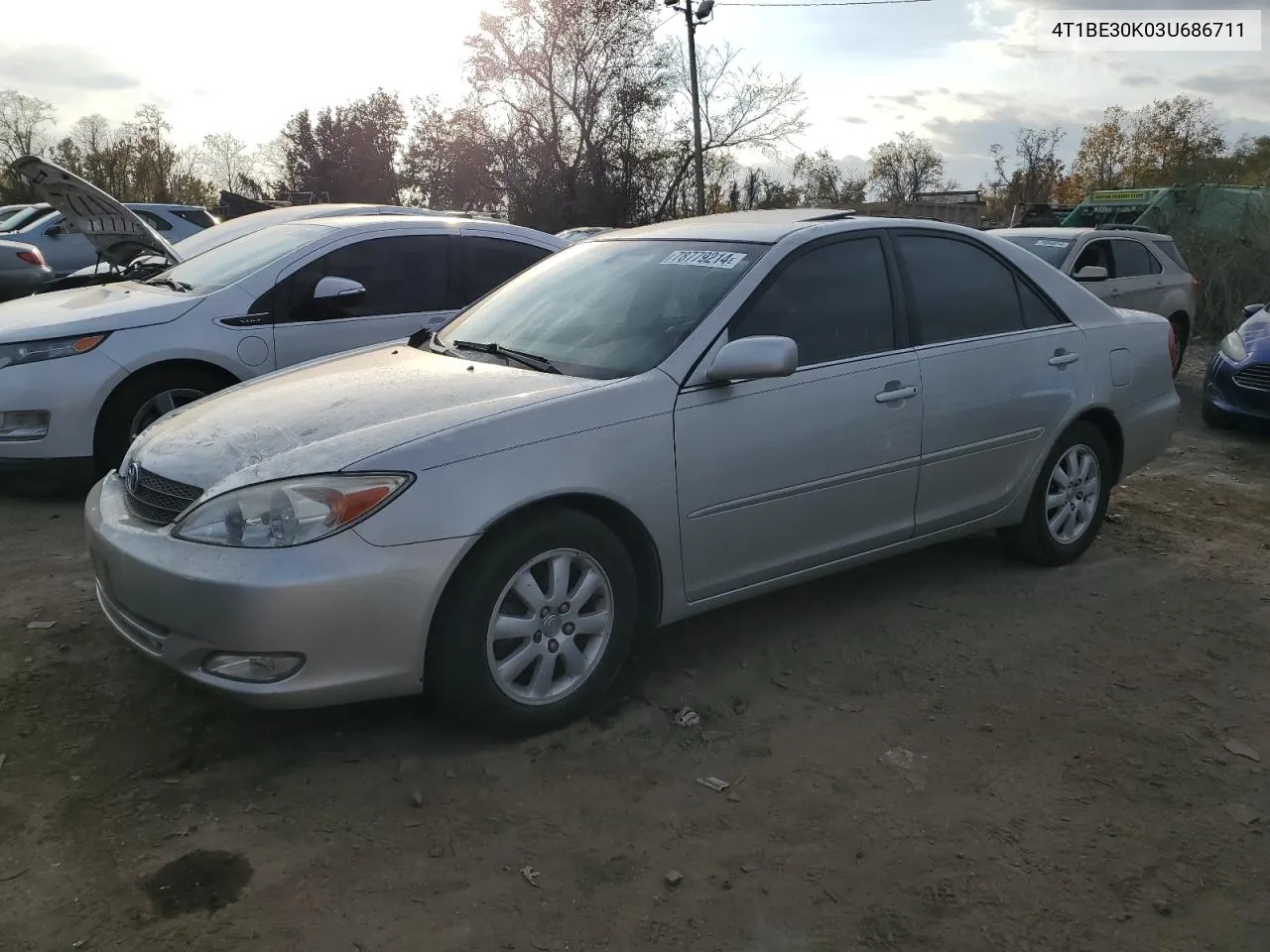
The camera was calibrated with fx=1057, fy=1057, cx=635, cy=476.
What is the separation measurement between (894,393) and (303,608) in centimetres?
237

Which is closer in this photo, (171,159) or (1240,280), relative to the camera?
(1240,280)

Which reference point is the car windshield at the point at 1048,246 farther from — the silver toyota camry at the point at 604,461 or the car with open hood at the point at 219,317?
the car with open hood at the point at 219,317

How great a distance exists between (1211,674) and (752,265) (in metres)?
2.30

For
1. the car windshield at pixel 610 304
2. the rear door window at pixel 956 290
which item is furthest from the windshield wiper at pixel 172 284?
the rear door window at pixel 956 290

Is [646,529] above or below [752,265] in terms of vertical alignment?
below

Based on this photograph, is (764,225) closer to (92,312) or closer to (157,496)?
(157,496)

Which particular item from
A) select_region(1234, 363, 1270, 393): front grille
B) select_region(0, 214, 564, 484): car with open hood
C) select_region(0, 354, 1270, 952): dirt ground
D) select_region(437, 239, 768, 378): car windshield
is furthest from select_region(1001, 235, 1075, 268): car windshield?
select_region(437, 239, 768, 378): car windshield

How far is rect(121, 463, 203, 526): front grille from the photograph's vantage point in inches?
126

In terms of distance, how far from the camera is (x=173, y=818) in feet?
9.34

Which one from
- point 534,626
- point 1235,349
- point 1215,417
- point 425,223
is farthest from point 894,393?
point 1235,349

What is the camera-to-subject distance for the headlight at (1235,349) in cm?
860

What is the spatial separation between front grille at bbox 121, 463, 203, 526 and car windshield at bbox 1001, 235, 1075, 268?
8.55 metres

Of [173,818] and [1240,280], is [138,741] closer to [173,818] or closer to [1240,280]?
[173,818]

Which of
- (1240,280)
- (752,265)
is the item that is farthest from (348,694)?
(1240,280)
